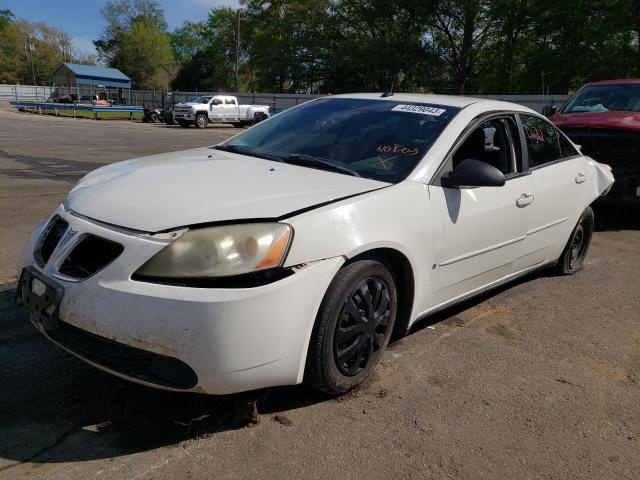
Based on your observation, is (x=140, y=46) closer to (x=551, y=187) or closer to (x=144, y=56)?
(x=144, y=56)

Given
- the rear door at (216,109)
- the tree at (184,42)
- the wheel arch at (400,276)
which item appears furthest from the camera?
the tree at (184,42)

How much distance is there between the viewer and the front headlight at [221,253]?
220cm

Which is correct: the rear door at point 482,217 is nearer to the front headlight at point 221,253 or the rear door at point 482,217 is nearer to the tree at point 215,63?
the front headlight at point 221,253

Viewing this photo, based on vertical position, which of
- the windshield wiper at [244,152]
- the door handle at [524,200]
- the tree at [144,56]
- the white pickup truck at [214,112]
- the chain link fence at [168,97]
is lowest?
the door handle at [524,200]

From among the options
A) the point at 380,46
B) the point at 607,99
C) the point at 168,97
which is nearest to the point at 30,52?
the point at 168,97

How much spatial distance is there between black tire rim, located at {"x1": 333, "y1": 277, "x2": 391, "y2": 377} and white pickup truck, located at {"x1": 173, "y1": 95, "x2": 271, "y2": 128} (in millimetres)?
30488

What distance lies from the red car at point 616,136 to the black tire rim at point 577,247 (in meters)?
2.20

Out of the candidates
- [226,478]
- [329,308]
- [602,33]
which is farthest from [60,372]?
[602,33]

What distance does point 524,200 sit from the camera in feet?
12.4

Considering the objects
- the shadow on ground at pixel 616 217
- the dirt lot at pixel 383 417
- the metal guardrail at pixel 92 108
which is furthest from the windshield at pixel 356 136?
the metal guardrail at pixel 92 108

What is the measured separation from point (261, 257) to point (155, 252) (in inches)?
16.7

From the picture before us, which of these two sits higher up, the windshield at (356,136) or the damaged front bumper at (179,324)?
the windshield at (356,136)

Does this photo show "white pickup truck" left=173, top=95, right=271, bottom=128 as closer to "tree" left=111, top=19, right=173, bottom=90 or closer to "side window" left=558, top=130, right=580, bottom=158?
"side window" left=558, top=130, right=580, bottom=158

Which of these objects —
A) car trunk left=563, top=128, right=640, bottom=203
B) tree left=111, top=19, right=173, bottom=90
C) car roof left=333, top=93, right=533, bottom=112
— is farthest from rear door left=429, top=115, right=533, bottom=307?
tree left=111, top=19, right=173, bottom=90
